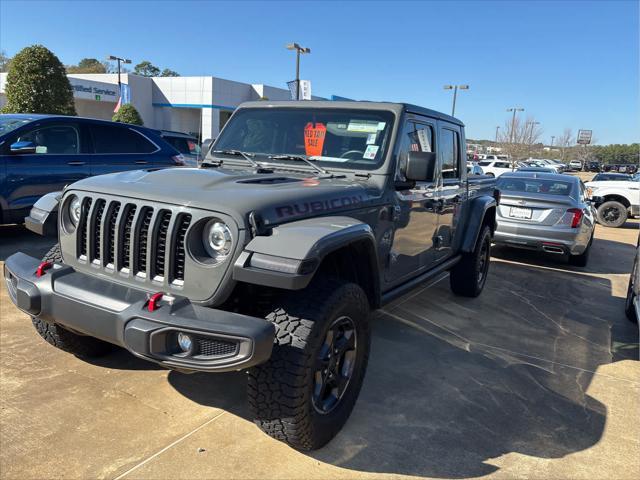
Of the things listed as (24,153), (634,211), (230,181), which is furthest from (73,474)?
(634,211)

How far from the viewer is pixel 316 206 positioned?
2.89m

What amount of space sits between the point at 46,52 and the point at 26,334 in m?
14.9

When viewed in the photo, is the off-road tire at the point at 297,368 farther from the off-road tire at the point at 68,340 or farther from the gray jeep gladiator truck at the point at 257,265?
the off-road tire at the point at 68,340

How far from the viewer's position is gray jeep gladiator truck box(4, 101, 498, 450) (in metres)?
2.28

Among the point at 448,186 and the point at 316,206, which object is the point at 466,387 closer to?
the point at 316,206

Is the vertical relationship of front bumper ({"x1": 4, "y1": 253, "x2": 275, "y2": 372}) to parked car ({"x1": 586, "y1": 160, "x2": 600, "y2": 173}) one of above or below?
below

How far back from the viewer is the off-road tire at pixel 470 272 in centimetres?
561

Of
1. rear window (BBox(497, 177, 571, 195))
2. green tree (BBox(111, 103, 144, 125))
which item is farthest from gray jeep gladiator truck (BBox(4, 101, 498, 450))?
green tree (BBox(111, 103, 144, 125))

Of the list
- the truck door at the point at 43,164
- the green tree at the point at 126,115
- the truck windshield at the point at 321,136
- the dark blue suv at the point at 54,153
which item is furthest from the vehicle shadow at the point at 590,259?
the green tree at the point at 126,115

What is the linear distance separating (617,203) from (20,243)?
1469 cm

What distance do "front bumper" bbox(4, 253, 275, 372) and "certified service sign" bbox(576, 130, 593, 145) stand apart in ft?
242

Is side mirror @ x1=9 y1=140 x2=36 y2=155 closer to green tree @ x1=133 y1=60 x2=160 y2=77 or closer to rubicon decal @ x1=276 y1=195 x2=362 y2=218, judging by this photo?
rubicon decal @ x1=276 y1=195 x2=362 y2=218

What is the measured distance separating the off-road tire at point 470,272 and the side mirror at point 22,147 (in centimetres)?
542

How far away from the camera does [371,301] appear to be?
3232 mm
